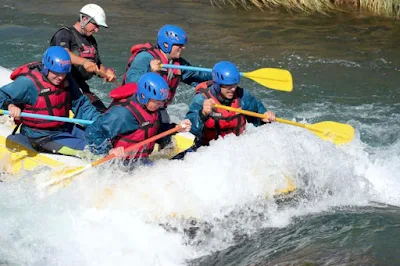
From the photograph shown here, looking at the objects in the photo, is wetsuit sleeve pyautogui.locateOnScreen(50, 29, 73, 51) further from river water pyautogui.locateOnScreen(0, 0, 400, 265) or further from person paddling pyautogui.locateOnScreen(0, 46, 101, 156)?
river water pyautogui.locateOnScreen(0, 0, 400, 265)

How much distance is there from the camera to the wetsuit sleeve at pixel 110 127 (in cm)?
645

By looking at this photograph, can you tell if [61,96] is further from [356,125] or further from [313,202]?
[356,125]

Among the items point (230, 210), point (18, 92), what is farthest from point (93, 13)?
point (230, 210)

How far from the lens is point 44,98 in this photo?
6887 millimetres

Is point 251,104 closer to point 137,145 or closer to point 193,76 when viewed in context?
point 193,76

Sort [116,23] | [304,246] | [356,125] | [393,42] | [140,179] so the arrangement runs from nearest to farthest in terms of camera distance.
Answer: [304,246]
[140,179]
[356,125]
[393,42]
[116,23]

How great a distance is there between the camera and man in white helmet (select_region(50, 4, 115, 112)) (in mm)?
7723

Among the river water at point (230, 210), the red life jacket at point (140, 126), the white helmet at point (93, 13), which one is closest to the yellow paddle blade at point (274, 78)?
the river water at point (230, 210)

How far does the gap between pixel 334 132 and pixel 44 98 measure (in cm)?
302

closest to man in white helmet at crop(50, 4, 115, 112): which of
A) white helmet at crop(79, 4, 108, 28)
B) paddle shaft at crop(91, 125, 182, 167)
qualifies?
white helmet at crop(79, 4, 108, 28)

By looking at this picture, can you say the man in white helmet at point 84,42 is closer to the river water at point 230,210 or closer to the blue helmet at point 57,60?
the blue helmet at point 57,60

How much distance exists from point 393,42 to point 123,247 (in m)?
8.31

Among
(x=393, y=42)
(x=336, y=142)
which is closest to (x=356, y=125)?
(x=336, y=142)

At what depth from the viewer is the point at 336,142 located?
7.65 m
